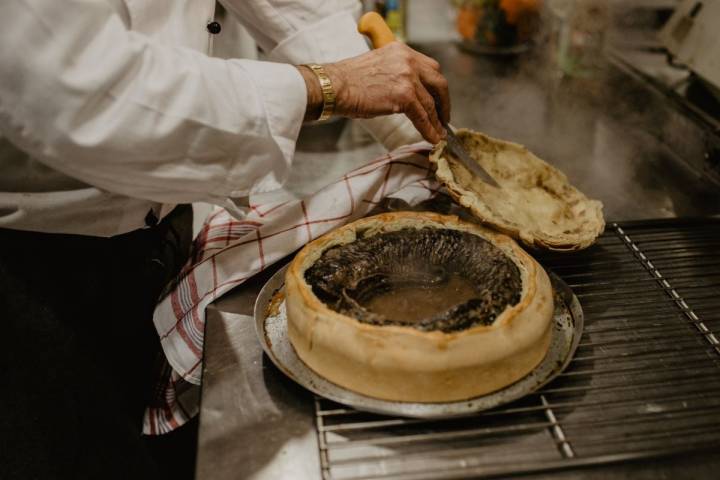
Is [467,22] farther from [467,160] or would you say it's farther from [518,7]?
Answer: [467,160]

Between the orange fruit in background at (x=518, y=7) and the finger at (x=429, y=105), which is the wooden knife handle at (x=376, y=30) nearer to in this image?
the finger at (x=429, y=105)

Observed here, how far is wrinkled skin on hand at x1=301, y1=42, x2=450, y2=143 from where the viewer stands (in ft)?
4.18

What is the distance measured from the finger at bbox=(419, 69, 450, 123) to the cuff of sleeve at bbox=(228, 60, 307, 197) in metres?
0.36

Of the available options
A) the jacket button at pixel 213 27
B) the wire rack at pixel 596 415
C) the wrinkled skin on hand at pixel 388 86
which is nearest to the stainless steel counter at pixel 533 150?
the wire rack at pixel 596 415

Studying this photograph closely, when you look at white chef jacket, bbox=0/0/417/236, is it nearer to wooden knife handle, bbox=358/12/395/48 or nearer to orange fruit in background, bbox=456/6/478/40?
wooden knife handle, bbox=358/12/395/48

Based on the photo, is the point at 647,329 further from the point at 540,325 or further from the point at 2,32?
the point at 2,32

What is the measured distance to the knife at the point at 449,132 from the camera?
4.84ft

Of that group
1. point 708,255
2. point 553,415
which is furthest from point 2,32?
point 708,255

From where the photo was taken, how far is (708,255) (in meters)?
1.42

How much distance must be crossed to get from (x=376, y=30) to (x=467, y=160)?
14.9 inches

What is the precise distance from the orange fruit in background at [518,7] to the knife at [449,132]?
1.31 metres

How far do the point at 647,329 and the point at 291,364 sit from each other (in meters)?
0.67

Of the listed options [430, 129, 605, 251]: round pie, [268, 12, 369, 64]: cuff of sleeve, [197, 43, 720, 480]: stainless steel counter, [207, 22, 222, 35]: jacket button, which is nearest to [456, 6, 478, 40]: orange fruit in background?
[197, 43, 720, 480]: stainless steel counter

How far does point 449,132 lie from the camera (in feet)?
4.92
